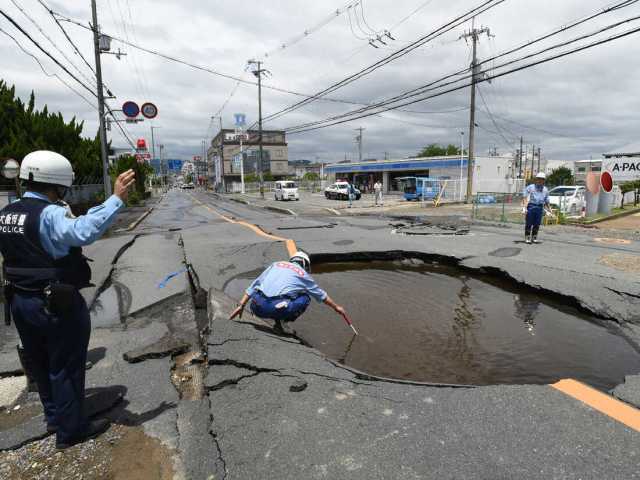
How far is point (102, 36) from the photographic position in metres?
17.3

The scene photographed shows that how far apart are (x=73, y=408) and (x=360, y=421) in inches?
73.2

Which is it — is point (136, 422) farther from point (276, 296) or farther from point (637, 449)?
point (637, 449)

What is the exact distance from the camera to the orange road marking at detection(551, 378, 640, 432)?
2590 mm

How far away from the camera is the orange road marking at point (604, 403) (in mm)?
2590

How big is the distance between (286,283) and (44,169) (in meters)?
2.53

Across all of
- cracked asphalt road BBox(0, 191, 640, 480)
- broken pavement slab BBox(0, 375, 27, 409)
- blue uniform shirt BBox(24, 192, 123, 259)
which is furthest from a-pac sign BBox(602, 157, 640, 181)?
broken pavement slab BBox(0, 375, 27, 409)

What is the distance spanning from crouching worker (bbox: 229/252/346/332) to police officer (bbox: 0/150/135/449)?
199 centimetres

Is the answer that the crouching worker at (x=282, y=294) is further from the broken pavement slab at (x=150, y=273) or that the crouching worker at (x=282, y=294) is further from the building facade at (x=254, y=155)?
the building facade at (x=254, y=155)

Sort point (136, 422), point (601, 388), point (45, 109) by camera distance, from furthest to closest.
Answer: point (45, 109), point (601, 388), point (136, 422)

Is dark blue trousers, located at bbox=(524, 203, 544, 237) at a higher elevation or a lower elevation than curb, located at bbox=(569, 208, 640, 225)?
higher

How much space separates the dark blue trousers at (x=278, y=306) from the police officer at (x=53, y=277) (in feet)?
6.56

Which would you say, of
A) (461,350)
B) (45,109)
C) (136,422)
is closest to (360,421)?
(136,422)

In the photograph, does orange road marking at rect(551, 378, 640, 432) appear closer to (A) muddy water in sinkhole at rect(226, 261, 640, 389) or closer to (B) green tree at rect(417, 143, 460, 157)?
(A) muddy water in sinkhole at rect(226, 261, 640, 389)

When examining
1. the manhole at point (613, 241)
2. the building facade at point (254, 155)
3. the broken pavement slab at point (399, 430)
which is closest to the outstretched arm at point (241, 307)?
the broken pavement slab at point (399, 430)
